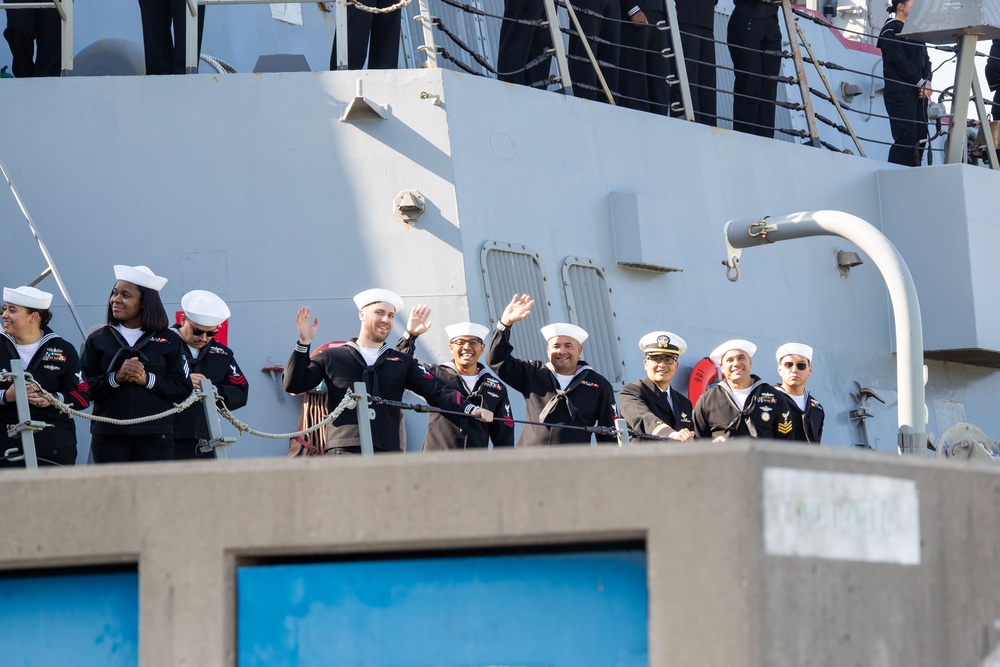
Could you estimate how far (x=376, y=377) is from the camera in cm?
627

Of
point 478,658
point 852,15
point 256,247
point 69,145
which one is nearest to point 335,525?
point 478,658

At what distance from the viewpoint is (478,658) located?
3.81 m

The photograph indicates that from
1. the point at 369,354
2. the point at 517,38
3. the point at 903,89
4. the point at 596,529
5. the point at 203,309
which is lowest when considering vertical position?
the point at 596,529

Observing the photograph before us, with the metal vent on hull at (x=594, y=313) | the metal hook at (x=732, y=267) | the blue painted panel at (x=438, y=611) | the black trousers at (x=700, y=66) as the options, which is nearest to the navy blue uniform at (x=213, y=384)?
the metal vent on hull at (x=594, y=313)

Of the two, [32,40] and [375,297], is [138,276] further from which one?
[32,40]

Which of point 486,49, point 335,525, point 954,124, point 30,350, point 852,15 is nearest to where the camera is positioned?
point 335,525

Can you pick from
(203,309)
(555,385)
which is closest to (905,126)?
(555,385)

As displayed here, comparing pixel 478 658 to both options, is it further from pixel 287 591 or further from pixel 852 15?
pixel 852 15

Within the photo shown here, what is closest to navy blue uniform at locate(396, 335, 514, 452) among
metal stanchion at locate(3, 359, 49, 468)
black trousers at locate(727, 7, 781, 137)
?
metal stanchion at locate(3, 359, 49, 468)

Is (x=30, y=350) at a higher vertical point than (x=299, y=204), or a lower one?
lower

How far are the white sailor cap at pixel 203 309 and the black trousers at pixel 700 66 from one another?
11.7 ft

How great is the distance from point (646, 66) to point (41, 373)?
408 centimetres

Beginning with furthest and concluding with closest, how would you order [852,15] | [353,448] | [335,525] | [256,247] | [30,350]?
[852,15] → [256,247] → [353,448] → [30,350] → [335,525]

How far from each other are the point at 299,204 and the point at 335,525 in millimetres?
3638
